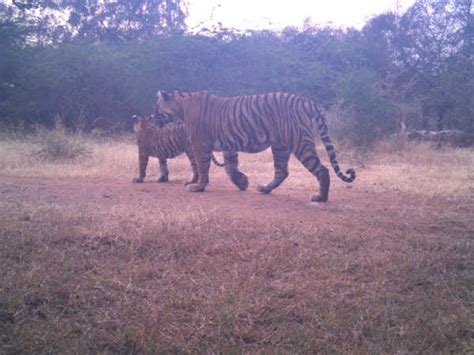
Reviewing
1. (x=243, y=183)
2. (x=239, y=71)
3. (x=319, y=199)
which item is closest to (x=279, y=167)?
(x=243, y=183)

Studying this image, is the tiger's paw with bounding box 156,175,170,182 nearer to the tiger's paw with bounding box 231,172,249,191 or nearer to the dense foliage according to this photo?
the tiger's paw with bounding box 231,172,249,191

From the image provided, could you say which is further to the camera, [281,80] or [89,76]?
[281,80]

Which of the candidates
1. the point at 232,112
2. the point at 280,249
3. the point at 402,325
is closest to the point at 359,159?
the point at 232,112

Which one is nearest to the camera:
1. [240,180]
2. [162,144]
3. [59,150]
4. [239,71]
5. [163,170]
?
[240,180]

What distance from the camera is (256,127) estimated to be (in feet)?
22.1

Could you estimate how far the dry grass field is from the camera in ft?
8.87

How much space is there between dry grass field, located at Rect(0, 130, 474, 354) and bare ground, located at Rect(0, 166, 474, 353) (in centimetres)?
1

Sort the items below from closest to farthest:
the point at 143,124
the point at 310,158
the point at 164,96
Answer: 1. the point at 310,158
2. the point at 164,96
3. the point at 143,124

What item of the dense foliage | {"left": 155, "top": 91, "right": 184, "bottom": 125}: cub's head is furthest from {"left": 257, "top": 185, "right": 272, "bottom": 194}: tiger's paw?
the dense foliage

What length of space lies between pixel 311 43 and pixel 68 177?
1686cm

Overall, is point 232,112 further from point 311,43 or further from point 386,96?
point 311,43

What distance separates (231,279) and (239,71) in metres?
15.9

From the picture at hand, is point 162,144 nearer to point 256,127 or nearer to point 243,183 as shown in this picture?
point 243,183

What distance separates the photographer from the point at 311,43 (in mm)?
22422
